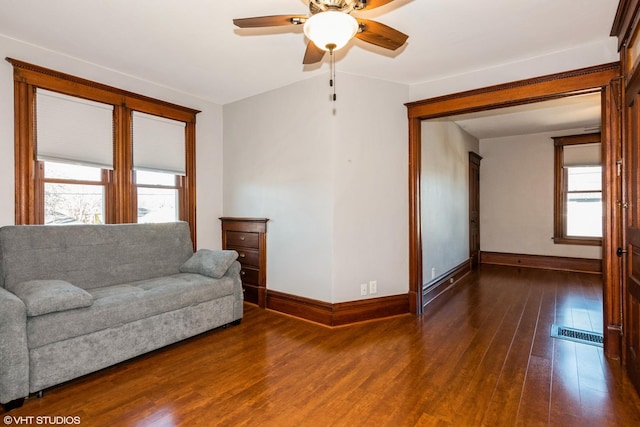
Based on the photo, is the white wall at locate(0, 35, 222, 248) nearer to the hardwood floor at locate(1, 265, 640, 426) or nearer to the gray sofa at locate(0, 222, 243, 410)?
the gray sofa at locate(0, 222, 243, 410)

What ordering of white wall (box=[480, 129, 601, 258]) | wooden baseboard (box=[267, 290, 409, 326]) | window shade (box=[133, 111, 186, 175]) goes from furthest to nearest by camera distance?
white wall (box=[480, 129, 601, 258])
window shade (box=[133, 111, 186, 175])
wooden baseboard (box=[267, 290, 409, 326])

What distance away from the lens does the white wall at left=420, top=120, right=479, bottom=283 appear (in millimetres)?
4184

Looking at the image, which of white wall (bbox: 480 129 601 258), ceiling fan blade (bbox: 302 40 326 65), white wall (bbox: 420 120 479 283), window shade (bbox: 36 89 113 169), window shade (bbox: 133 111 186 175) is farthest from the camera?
white wall (bbox: 480 129 601 258)

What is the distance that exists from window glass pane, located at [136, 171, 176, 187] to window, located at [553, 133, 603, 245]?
6485 millimetres

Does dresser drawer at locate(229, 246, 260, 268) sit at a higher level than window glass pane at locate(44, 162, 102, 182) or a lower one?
lower

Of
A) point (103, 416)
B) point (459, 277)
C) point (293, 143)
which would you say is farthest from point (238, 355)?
point (459, 277)

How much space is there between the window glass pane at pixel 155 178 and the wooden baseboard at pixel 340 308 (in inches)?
72.2

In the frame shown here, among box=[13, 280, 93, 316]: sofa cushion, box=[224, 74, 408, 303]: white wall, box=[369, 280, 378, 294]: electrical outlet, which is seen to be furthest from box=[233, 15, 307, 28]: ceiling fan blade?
box=[369, 280, 378, 294]: electrical outlet

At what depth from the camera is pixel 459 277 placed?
5.38m

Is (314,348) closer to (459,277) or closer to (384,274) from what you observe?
(384,274)

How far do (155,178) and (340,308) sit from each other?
8.37 ft

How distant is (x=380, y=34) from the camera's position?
1999 millimetres

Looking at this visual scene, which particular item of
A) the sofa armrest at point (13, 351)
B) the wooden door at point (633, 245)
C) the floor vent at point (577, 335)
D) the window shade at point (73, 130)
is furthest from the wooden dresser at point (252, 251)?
the wooden door at point (633, 245)

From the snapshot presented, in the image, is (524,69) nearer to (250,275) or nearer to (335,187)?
(335,187)
